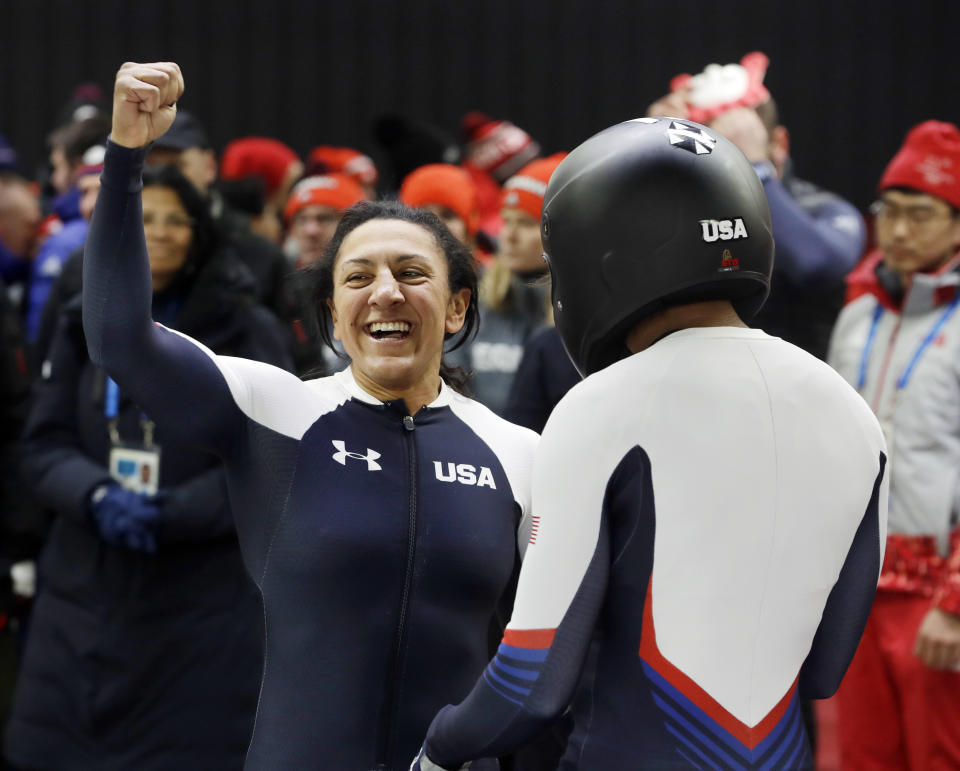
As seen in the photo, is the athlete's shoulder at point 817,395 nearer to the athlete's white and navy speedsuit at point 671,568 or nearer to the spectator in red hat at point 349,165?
the athlete's white and navy speedsuit at point 671,568

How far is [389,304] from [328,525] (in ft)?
1.46

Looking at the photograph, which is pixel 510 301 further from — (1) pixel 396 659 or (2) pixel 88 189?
(1) pixel 396 659

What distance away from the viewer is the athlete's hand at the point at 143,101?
2.32 metres

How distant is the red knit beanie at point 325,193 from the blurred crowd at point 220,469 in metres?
1.61

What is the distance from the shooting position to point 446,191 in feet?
18.9

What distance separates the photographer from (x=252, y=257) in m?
5.50

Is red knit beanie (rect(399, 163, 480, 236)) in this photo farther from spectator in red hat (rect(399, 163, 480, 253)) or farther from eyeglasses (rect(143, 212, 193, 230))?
eyeglasses (rect(143, 212, 193, 230))

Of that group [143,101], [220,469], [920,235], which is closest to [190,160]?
[220,469]

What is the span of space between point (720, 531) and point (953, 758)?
2.39 meters

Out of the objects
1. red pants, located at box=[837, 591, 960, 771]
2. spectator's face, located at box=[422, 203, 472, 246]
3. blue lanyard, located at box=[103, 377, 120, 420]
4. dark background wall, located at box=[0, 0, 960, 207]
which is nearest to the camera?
blue lanyard, located at box=[103, 377, 120, 420]

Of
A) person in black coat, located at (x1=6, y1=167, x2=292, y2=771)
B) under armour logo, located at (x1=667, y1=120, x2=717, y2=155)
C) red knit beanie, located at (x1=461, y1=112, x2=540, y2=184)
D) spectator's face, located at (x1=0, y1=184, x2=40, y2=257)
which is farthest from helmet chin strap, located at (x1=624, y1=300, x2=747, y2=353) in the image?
red knit beanie, located at (x1=461, y1=112, x2=540, y2=184)

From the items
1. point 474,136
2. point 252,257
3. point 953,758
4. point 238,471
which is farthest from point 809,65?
point 238,471

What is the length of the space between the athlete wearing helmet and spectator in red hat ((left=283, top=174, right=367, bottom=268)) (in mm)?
4230

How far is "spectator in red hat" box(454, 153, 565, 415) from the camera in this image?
16.3 feet
